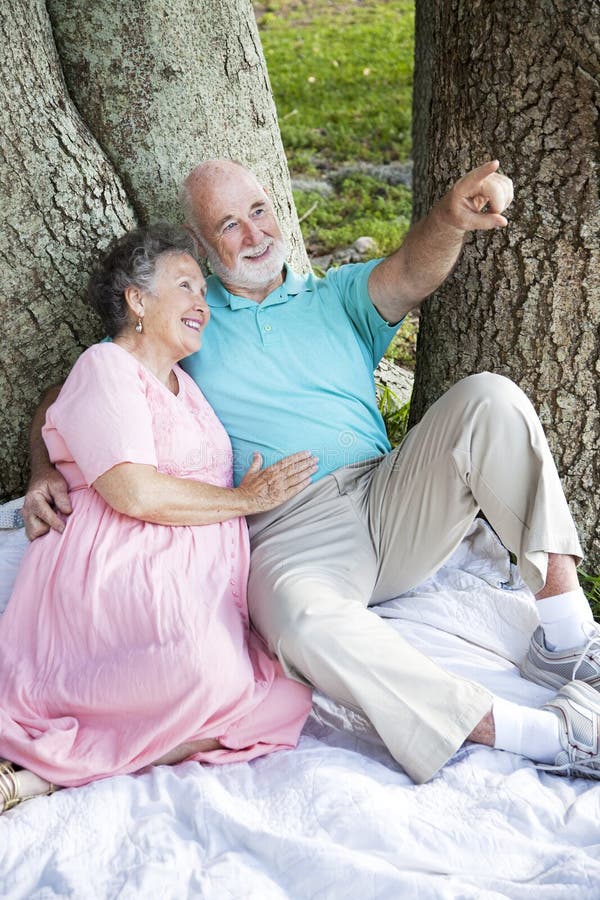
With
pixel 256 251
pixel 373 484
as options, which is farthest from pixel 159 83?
pixel 373 484

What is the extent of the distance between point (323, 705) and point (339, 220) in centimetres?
459

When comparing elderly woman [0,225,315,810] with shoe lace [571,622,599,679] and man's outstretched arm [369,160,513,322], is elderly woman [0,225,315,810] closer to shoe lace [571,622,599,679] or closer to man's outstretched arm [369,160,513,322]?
man's outstretched arm [369,160,513,322]

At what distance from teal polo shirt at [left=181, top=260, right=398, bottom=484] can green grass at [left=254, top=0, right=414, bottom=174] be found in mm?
4324

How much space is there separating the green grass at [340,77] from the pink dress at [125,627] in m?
4.98

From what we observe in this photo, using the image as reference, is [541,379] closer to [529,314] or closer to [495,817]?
[529,314]

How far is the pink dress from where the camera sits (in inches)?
102

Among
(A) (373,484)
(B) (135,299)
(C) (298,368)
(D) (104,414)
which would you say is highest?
(B) (135,299)

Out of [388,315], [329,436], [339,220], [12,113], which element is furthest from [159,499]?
[339,220]

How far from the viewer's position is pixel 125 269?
124 inches

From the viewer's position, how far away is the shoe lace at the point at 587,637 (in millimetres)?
2748

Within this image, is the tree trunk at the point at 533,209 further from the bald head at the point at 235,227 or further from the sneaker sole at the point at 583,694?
the sneaker sole at the point at 583,694

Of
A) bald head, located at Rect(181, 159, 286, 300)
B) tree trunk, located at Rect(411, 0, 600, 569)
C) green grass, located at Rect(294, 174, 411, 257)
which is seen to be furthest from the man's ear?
green grass, located at Rect(294, 174, 411, 257)

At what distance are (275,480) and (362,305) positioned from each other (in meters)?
0.74

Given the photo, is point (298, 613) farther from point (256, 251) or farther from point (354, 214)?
point (354, 214)
